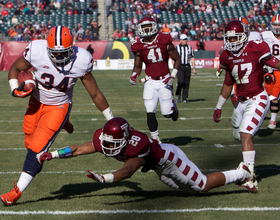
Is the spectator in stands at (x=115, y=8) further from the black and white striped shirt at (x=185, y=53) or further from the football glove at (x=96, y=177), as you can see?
the football glove at (x=96, y=177)

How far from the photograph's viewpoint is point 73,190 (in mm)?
4117

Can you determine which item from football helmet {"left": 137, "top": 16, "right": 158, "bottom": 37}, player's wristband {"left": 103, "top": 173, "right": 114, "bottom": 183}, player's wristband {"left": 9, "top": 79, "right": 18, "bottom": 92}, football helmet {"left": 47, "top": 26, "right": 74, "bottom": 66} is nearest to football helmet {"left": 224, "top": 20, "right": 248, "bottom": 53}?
football helmet {"left": 137, "top": 16, "right": 158, "bottom": 37}

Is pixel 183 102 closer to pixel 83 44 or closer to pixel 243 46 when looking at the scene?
pixel 243 46

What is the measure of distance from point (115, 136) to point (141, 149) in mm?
281

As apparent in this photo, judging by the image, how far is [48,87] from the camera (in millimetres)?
3984

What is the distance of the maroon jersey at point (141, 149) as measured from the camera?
3.27m

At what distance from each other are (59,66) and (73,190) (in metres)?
1.37

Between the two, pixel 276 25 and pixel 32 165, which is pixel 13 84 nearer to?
pixel 32 165

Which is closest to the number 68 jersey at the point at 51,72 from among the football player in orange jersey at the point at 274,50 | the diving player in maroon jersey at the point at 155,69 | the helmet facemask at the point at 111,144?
the helmet facemask at the point at 111,144

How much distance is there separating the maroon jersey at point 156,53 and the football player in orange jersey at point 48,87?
1.93 meters

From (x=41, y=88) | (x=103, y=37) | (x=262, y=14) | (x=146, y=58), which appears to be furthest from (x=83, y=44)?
(x=41, y=88)

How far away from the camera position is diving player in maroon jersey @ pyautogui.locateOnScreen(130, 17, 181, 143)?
5.77m

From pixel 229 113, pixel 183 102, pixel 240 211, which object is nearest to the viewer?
pixel 240 211

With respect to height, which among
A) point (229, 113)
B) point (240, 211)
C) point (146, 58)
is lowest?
point (229, 113)
